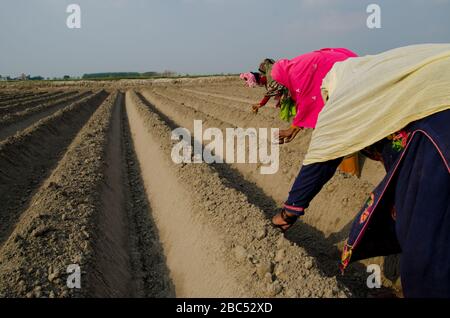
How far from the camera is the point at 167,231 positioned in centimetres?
393

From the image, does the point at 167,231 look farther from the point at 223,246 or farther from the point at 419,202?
the point at 419,202

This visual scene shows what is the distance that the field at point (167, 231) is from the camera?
255 centimetres

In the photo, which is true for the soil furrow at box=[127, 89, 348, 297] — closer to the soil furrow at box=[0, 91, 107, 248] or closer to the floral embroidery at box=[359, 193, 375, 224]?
the floral embroidery at box=[359, 193, 375, 224]

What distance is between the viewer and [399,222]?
179 cm

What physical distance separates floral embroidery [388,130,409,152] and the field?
97 centimetres

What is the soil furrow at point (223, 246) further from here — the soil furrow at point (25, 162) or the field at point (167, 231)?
the soil furrow at point (25, 162)

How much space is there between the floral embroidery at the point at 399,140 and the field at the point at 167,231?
3.17 feet

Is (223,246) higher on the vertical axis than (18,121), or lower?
lower

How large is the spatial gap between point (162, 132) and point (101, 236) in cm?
419

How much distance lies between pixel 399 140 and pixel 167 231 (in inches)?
108

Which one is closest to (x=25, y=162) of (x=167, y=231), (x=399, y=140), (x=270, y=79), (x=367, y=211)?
(x=167, y=231)

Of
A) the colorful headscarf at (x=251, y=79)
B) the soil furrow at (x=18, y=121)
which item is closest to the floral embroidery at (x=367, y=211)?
the colorful headscarf at (x=251, y=79)

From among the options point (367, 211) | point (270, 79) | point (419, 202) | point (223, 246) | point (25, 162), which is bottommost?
point (223, 246)
